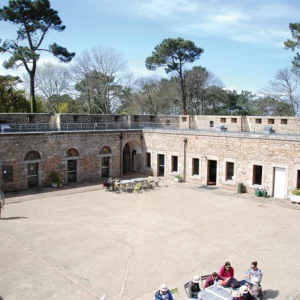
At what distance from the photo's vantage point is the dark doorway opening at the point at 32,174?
22641 millimetres

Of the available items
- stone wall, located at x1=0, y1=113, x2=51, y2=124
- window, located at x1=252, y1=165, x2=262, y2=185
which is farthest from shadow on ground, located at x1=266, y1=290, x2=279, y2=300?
stone wall, located at x1=0, y1=113, x2=51, y2=124

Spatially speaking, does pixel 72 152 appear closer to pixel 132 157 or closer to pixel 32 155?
pixel 32 155

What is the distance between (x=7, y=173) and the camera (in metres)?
20.7

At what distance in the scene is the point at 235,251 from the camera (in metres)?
12.4

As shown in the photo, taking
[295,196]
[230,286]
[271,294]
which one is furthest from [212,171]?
[230,286]

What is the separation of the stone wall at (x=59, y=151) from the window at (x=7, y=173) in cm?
15

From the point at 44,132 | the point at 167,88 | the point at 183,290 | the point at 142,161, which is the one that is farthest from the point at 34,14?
the point at 183,290

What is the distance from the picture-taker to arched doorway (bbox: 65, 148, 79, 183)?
23.6 meters

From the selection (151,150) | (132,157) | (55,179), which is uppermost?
(151,150)

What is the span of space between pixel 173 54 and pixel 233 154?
19.9m

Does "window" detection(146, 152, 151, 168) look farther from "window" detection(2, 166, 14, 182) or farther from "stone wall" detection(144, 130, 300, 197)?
"window" detection(2, 166, 14, 182)

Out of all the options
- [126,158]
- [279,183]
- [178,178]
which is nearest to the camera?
[279,183]

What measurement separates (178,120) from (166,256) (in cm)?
1936

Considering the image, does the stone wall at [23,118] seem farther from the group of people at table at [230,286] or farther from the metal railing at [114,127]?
the group of people at table at [230,286]
